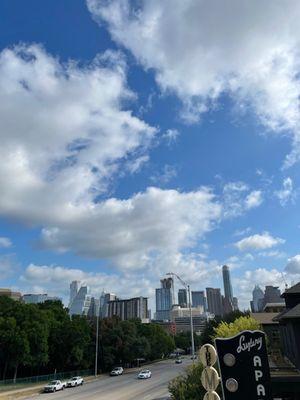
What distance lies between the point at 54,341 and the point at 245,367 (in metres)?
65.2

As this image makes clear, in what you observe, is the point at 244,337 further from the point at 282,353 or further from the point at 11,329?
the point at 11,329

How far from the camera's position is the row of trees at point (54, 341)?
57.7 metres

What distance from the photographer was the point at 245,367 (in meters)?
9.68

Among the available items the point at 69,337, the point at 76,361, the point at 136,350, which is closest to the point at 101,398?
the point at 69,337

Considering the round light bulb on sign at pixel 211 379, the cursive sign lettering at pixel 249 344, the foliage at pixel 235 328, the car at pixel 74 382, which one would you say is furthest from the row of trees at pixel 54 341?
the cursive sign lettering at pixel 249 344

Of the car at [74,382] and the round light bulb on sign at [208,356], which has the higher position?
the car at [74,382]

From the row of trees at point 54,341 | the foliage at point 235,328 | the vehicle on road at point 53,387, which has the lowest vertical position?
the vehicle on road at point 53,387

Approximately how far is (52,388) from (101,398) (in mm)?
12208

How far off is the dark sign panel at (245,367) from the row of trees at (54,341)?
5244 centimetres

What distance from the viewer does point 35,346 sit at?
199ft

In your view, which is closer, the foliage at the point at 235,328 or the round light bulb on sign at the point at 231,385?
the round light bulb on sign at the point at 231,385

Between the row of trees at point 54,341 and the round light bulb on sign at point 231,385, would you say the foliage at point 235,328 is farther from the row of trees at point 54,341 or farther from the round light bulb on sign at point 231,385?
the row of trees at point 54,341

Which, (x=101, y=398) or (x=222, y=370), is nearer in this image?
(x=222, y=370)

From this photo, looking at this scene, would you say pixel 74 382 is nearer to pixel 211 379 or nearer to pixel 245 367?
pixel 211 379
